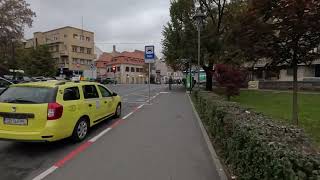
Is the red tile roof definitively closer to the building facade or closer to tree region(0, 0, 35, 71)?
the building facade

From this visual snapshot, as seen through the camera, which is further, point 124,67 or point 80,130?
point 124,67

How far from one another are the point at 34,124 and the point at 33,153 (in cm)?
69

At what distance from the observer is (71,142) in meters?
8.77

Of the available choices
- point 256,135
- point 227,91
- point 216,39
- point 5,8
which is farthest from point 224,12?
point 256,135

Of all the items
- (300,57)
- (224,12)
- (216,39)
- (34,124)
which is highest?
(224,12)

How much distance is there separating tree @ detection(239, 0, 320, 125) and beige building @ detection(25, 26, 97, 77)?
75.4 m

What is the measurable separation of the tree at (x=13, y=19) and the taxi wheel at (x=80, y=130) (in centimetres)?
3856

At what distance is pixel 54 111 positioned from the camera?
300 inches

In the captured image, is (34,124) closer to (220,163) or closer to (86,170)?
(86,170)

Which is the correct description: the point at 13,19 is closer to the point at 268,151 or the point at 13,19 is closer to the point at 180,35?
the point at 180,35

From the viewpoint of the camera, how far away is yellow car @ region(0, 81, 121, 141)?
24.4 ft

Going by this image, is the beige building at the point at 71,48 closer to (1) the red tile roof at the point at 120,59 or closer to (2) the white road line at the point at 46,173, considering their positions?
(1) the red tile roof at the point at 120,59

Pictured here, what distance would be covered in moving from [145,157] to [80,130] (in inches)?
93.7

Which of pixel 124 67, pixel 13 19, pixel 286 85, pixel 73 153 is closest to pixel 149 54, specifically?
pixel 73 153
